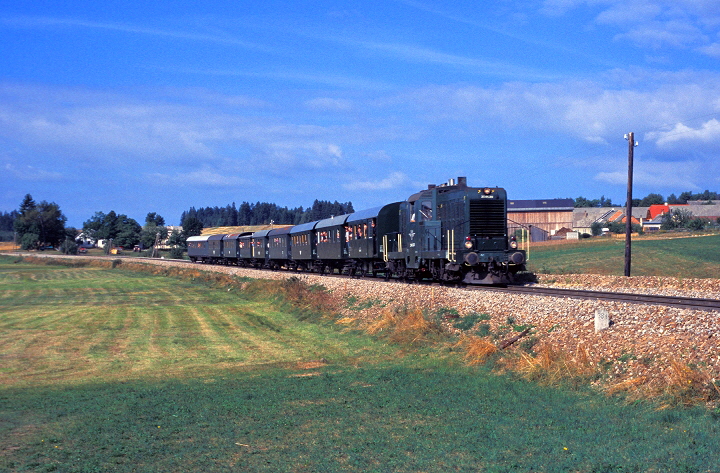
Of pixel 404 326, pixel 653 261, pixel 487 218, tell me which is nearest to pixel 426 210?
pixel 487 218

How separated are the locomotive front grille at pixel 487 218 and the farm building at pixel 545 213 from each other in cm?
9386

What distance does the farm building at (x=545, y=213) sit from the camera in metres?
119

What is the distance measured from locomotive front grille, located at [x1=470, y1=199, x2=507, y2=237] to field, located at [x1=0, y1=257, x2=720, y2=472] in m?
6.21

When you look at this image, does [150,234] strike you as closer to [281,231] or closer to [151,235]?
[151,235]

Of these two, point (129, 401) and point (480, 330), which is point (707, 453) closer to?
point (480, 330)

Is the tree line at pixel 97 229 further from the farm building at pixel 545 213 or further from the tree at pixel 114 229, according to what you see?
the farm building at pixel 545 213

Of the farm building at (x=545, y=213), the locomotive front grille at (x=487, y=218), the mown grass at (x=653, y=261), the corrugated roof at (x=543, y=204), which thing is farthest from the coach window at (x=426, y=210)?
the corrugated roof at (x=543, y=204)

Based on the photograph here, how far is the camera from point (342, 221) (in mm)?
37562

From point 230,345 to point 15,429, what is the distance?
971 centimetres

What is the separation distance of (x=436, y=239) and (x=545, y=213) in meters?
103

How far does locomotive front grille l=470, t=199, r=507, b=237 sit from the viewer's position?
75.1 ft

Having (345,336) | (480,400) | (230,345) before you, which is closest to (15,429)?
(480,400)

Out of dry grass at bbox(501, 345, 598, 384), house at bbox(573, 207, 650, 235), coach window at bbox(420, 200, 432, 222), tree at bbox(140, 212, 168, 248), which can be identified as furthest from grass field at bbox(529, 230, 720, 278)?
tree at bbox(140, 212, 168, 248)

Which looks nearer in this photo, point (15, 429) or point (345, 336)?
point (15, 429)
